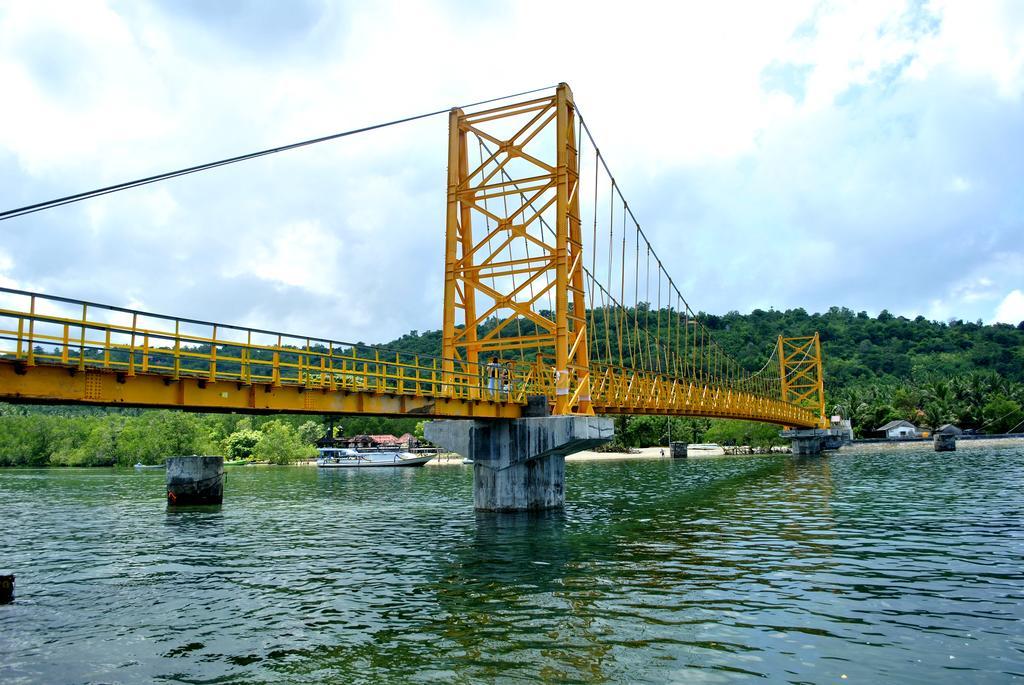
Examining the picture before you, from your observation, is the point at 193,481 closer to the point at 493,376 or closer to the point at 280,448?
the point at 493,376

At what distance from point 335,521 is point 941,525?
25567 mm

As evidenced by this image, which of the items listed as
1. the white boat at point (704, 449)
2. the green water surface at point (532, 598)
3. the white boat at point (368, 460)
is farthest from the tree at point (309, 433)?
the green water surface at point (532, 598)

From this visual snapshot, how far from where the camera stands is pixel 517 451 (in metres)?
32.6

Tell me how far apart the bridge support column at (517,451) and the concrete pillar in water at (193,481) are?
17.7 m

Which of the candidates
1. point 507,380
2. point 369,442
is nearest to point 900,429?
point 369,442

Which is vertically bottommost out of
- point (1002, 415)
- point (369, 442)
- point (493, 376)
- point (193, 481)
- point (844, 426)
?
point (193, 481)

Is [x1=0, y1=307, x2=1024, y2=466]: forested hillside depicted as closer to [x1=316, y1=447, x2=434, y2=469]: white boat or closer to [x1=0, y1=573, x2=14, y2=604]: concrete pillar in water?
[x1=316, y1=447, x2=434, y2=469]: white boat

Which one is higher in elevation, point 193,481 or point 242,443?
point 242,443

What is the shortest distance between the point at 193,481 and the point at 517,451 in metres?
22.6

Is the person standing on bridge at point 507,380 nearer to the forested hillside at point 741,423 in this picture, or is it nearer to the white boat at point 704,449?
the forested hillside at point 741,423

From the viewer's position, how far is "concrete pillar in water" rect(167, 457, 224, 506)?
42.9 meters

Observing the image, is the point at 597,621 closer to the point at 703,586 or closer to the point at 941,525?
the point at 703,586

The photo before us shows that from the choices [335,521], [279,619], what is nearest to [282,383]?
[279,619]

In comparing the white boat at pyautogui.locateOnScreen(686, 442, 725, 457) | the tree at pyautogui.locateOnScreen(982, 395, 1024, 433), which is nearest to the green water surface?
the white boat at pyautogui.locateOnScreen(686, 442, 725, 457)
